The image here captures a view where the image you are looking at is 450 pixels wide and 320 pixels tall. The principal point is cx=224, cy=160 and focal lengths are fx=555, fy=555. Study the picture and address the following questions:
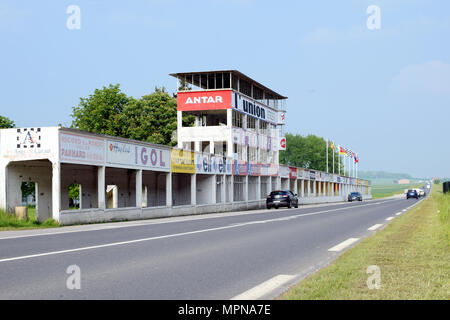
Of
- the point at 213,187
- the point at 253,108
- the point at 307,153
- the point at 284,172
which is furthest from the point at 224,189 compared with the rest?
the point at 307,153

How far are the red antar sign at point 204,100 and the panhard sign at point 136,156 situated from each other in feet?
57.0

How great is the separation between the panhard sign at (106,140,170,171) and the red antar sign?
57.0ft

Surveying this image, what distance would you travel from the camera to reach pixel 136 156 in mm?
29953

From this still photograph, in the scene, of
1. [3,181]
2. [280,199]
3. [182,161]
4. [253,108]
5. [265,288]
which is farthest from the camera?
[253,108]

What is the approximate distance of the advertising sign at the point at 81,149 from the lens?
907 inches

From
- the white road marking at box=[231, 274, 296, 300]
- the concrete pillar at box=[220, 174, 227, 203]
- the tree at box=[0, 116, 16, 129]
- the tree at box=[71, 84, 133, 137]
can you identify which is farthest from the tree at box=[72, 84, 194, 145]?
the white road marking at box=[231, 274, 296, 300]

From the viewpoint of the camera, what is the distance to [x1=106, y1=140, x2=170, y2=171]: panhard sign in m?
27.3

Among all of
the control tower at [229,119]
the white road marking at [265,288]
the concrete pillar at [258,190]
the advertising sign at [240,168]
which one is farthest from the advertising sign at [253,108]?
the white road marking at [265,288]

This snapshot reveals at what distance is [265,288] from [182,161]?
2915 centimetres

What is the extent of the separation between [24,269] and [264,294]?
4025 mm

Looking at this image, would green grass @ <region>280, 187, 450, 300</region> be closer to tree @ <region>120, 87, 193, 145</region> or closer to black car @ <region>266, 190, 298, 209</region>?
black car @ <region>266, 190, 298, 209</region>

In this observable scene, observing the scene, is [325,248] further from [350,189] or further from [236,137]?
[350,189]

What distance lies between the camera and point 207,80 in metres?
54.0

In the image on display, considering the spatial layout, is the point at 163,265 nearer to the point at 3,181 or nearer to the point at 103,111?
the point at 3,181
